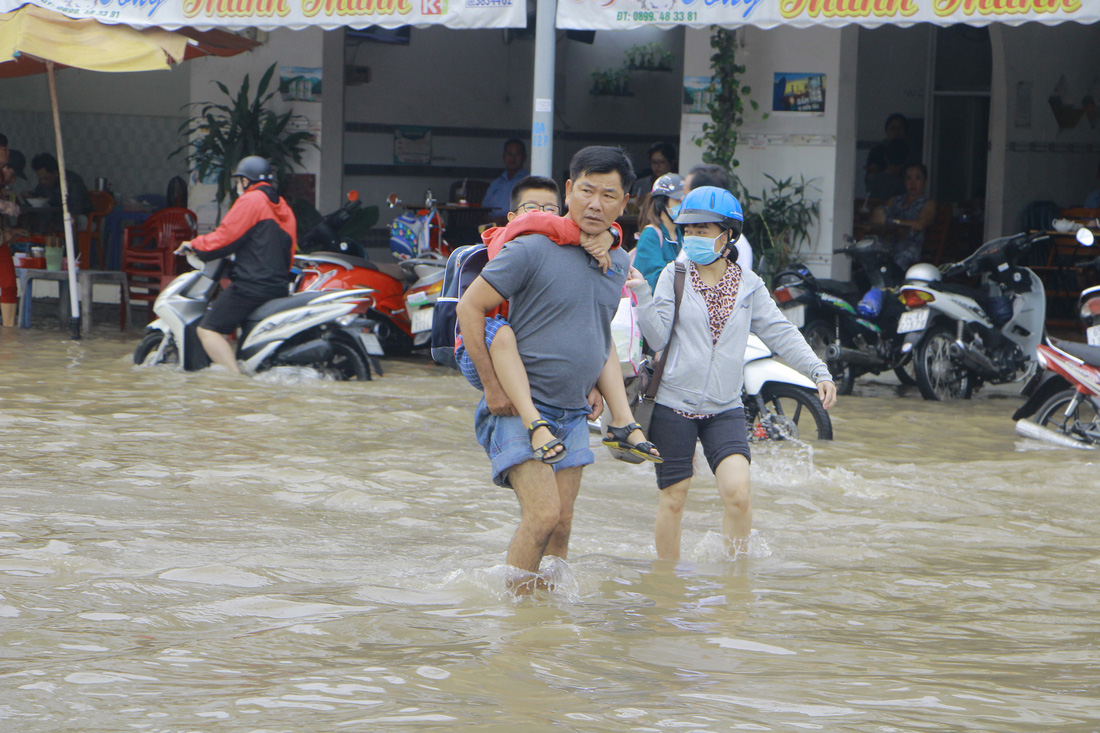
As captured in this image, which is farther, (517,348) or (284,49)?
(284,49)

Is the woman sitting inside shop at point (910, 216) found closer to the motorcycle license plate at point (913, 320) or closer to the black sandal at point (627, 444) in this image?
the motorcycle license plate at point (913, 320)

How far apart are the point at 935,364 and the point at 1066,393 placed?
180cm

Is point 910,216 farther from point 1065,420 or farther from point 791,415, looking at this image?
point 791,415

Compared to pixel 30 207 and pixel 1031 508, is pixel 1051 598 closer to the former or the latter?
pixel 1031 508

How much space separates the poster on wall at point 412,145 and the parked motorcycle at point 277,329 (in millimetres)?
6280

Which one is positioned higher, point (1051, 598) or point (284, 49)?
point (284, 49)

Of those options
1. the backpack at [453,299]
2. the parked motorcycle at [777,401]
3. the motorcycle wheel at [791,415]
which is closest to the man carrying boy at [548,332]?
the backpack at [453,299]

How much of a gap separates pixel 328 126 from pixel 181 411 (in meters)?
6.16

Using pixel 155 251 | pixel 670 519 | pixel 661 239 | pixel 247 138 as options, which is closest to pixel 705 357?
pixel 670 519

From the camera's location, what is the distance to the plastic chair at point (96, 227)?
596 inches

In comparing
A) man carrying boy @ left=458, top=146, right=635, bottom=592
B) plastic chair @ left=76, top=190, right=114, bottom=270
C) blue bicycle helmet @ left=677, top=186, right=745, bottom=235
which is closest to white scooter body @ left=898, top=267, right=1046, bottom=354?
Result: blue bicycle helmet @ left=677, top=186, right=745, bottom=235

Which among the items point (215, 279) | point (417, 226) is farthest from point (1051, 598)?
point (417, 226)

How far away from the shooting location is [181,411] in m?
8.57

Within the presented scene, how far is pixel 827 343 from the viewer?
10.3 meters
